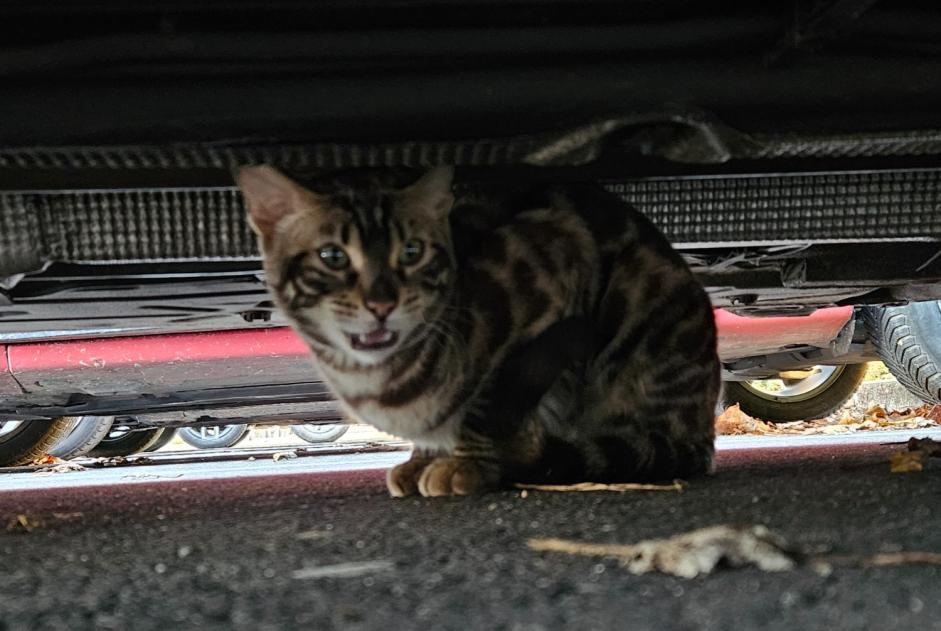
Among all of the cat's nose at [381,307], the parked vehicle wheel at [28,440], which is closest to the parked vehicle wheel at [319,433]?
the parked vehicle wheel at [28,440]

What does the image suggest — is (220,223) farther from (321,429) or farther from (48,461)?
(321,429)

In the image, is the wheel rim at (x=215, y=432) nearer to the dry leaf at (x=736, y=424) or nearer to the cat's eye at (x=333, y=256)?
the dry leaf at (x=736, y=424)

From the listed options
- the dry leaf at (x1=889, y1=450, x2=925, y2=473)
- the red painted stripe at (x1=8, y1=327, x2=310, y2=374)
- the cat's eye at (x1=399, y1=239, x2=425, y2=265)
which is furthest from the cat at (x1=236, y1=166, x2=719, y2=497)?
the red painted stripe at (x1=8, y1=327, x2=310, y2=374)

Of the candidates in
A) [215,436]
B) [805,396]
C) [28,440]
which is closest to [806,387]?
[805,396]

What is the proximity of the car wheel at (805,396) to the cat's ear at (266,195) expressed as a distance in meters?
4.19

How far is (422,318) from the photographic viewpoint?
163cm

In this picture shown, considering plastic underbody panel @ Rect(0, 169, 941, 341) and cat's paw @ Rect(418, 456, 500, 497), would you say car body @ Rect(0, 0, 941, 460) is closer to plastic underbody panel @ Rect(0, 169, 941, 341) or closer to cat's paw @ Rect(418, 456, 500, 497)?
plastic underbody panel @ Rect(0, 169, 941, 341)

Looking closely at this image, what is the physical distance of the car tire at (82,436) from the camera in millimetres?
5129

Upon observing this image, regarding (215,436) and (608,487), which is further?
A: (215,436)

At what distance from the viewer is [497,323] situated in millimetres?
1686

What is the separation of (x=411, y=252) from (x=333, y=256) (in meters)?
0.15

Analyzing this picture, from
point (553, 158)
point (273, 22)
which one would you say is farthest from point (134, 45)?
point (553, 158)

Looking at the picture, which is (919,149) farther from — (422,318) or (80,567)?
(80,567)

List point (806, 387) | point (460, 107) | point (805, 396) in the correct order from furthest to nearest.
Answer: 1. point (806, 387)
2. point (805, 396)
3. point (460, 107)
